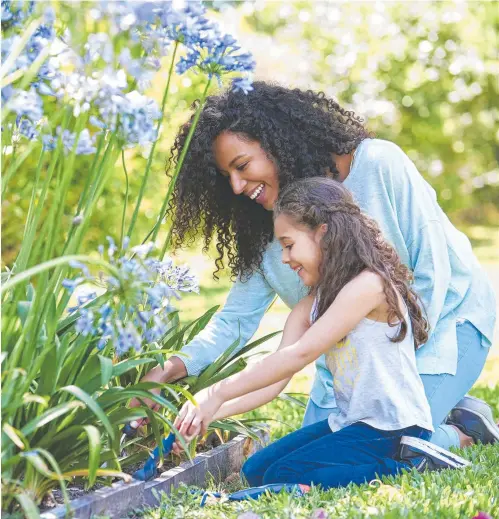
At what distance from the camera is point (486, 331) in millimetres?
3465

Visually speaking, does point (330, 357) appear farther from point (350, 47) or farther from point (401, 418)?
point (350, 47)

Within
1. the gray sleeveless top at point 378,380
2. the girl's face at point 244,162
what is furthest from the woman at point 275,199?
the gray sleeveless top at point 378,380

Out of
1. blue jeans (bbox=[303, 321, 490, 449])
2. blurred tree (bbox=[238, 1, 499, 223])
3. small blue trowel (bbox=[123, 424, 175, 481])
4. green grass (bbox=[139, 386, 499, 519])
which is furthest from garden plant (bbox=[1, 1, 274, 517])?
blurred tree (bbox=[238, 1, 499, 223])

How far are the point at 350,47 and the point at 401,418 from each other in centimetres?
1477

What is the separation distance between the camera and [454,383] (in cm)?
333

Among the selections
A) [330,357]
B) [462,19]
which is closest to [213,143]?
[330,357]

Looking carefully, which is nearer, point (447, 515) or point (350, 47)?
point (447, 515)

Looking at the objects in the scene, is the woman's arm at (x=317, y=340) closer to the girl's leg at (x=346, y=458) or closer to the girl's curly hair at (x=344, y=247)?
the girl's curly hair at (x=344, y=247)

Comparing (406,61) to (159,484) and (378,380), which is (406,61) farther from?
(159,484)

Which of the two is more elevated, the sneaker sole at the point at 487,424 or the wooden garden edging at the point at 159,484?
the sneaker sole at the point at 487,424

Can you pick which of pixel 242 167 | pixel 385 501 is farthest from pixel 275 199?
pixel 385 501

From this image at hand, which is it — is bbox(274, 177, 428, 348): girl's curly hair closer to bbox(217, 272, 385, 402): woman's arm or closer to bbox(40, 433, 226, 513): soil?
bbox(217, 272, 385, 402): woman's arm

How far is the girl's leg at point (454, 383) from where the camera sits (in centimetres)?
326

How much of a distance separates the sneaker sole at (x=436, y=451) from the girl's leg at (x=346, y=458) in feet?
0.19
